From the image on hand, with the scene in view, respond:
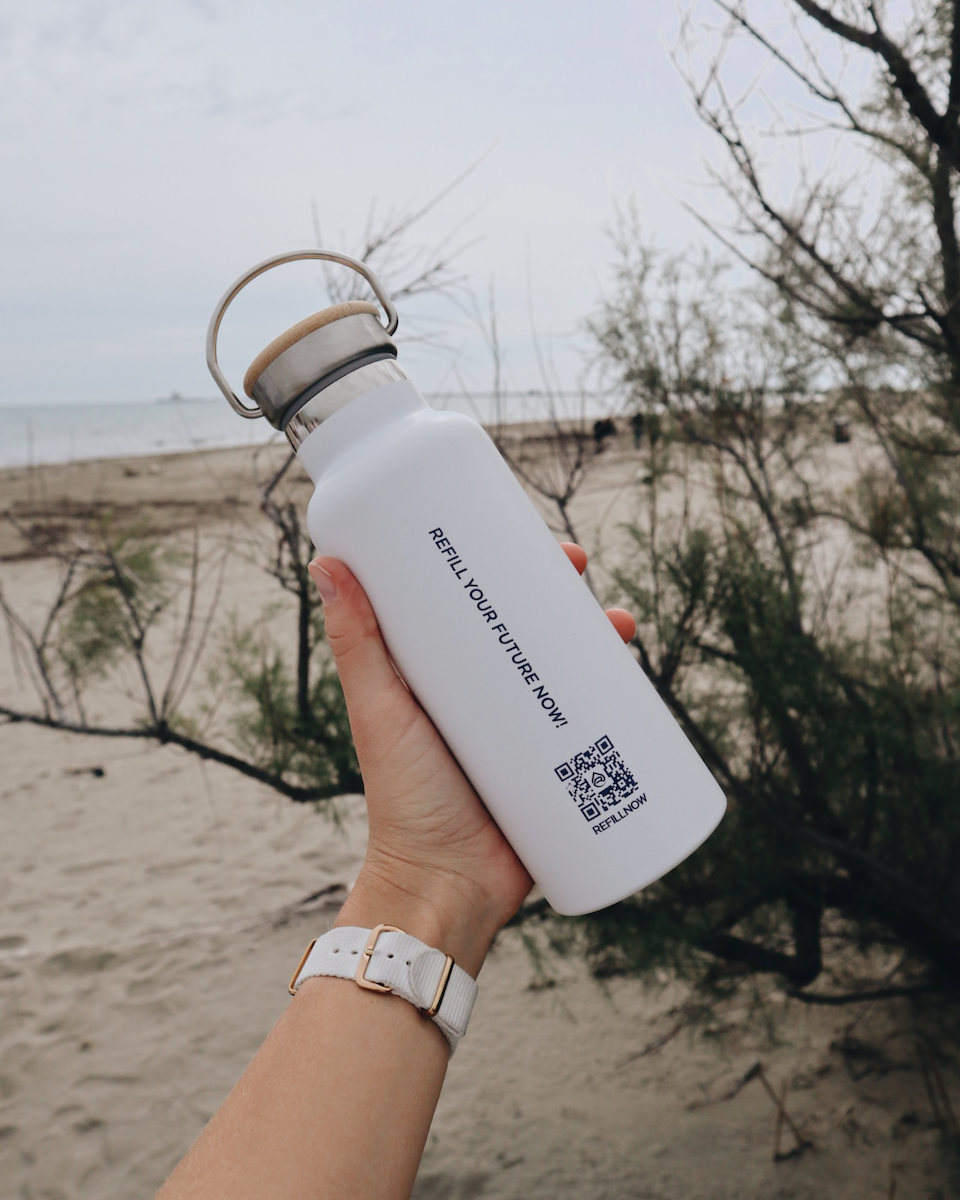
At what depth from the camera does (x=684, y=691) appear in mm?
2490

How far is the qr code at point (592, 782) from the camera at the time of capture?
1.07 m

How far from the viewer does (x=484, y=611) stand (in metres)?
1.06

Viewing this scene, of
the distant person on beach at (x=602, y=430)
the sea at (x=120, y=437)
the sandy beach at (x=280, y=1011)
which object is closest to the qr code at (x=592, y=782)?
the distant person on beach at (x=602, y=430)

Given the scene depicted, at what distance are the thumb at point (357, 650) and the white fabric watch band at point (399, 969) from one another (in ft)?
0.94

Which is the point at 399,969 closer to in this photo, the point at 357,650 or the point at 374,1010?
the point at 374,1010

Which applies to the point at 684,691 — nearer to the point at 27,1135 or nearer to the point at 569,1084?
the point at 569,1084

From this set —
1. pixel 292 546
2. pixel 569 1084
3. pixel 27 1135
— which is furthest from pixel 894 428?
pixel 27 1135

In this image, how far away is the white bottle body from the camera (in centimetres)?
105

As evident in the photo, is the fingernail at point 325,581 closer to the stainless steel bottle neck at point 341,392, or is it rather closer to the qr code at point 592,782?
the stainless steel bottle neck at point 341,392

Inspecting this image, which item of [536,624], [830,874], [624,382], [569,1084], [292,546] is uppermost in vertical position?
[624,382]

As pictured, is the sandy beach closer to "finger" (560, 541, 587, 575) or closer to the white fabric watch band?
"finger" (560, 541, 587, 575)

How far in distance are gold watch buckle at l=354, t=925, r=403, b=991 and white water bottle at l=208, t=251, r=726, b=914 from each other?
0.21 metres

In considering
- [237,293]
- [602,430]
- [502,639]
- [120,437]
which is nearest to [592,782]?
[502,639]

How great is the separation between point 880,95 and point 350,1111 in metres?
2.37
